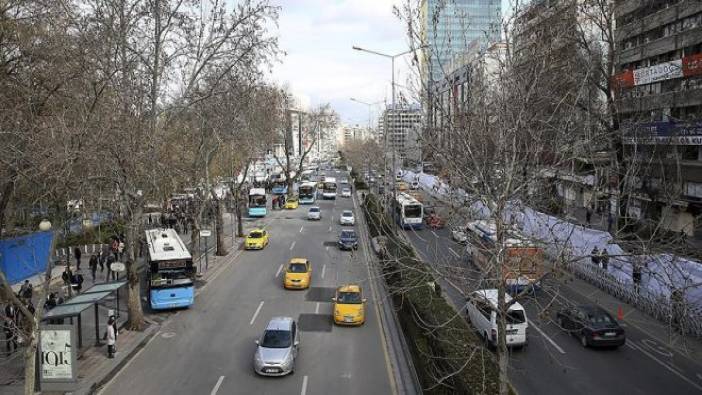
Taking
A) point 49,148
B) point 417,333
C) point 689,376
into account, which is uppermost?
point 49,148

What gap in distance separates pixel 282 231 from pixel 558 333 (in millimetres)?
27884

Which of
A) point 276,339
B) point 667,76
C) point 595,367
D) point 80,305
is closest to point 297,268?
point 276,339

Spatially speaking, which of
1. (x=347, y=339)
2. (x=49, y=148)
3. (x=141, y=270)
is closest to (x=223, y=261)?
(x=141, y=270)

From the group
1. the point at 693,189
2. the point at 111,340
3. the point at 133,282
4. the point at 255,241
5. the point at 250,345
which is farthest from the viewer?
the point at 255,241

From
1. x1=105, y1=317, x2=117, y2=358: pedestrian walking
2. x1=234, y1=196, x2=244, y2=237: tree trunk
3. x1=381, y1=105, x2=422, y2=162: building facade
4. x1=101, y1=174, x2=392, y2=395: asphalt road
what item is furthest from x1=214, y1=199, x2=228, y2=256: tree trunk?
x1=105, y1=317, x2=117, y2=358: pedestrian walking

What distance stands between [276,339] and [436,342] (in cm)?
498

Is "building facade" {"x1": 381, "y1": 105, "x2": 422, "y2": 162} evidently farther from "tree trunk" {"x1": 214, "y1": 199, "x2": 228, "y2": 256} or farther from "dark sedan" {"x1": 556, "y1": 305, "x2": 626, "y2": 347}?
"tree trunk" {"x1": 214, "y1": 199, "x2": 228, "y2": 256}

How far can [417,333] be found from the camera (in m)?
16.0

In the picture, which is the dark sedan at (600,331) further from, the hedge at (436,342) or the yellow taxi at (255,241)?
the yellow taxi at (255,241)

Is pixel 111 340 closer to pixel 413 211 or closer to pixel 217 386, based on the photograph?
pixel 217 386

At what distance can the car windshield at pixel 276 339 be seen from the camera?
15991mm

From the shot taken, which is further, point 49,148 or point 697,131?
point 697,131

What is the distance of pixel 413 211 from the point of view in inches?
1683

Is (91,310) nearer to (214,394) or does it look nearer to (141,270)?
(141,270)
